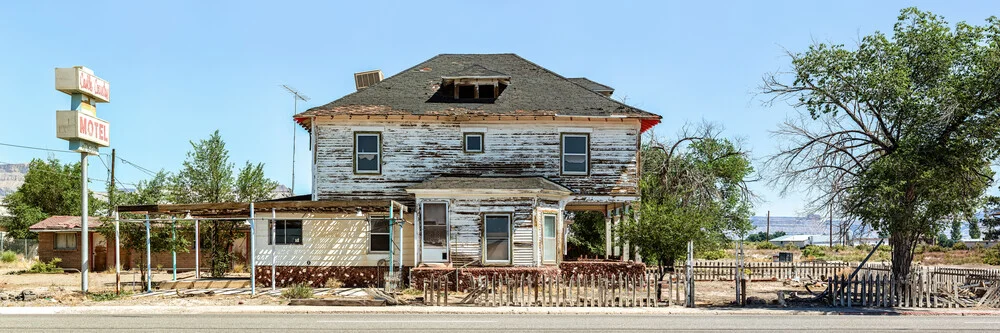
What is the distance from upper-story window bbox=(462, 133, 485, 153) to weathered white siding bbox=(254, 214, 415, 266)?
2.87 m

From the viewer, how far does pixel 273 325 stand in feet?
51.9

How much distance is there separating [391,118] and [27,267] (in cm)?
2461

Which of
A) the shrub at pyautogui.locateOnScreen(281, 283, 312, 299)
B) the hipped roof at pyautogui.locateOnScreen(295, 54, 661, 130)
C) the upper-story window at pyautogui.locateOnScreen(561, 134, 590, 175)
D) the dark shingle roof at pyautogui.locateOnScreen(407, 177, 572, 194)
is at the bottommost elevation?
the shrub at pyautogui.locateOnScreen(281, 283, 312, 299)

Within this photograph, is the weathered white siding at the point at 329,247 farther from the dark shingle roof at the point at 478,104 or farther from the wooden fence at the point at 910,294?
Answer: the wooden fence at the point at 910,294

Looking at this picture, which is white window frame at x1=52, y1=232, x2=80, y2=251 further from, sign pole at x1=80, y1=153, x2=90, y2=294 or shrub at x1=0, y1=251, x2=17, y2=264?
sign pole at x1=80, y1=153, x2=90, y2=294

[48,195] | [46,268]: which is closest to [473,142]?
[46,268]

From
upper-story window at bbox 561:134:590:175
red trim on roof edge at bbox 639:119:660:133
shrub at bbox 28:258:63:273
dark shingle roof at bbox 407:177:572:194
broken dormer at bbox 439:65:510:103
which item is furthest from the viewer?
shrub at bbox 28:258:63:273

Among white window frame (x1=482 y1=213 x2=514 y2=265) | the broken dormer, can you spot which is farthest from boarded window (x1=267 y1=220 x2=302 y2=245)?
the broken dormer

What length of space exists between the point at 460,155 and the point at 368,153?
2925mm

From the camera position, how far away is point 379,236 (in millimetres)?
27484

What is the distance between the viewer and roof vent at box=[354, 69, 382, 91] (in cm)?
3306

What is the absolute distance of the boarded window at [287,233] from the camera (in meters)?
27.3

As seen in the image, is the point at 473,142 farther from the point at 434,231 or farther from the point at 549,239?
the point at 549,239

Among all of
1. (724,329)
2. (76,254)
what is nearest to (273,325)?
(724,329)
